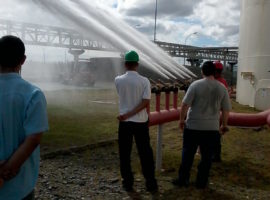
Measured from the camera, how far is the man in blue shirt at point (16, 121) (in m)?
2.11

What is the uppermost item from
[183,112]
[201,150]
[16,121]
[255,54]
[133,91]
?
[255,54]

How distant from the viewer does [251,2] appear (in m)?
15.2

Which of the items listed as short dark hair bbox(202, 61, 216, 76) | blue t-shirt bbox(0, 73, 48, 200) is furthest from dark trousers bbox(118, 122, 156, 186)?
blue t-shirt bbox(0, 73, 48, 200)

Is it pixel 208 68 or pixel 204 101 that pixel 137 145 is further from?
pixel 208 68

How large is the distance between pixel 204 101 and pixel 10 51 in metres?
3.14

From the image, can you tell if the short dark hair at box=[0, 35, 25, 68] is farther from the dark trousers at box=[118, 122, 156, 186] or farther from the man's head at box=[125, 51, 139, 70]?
the dark trousers at box=[118, 122, 156, 186]

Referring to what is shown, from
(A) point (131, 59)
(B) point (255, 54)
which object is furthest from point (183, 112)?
(B) point (255, 54)

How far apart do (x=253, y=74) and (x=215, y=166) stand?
10205 millimetres

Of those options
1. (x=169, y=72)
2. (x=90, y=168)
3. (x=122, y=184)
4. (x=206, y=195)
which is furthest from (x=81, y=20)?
(x=206, y=195)

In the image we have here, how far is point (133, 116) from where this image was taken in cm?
448

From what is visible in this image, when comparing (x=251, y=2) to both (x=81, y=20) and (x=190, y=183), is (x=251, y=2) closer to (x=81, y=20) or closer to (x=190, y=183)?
(x=81, y=20)

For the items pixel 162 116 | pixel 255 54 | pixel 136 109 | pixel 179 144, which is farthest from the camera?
pixel 255 54

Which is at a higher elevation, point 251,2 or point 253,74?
point 251,2

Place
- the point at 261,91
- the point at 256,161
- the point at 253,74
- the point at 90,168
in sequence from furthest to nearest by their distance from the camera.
A: the point at 253,74
the point at 261,91
the point at 256,161
the point at 90,168
